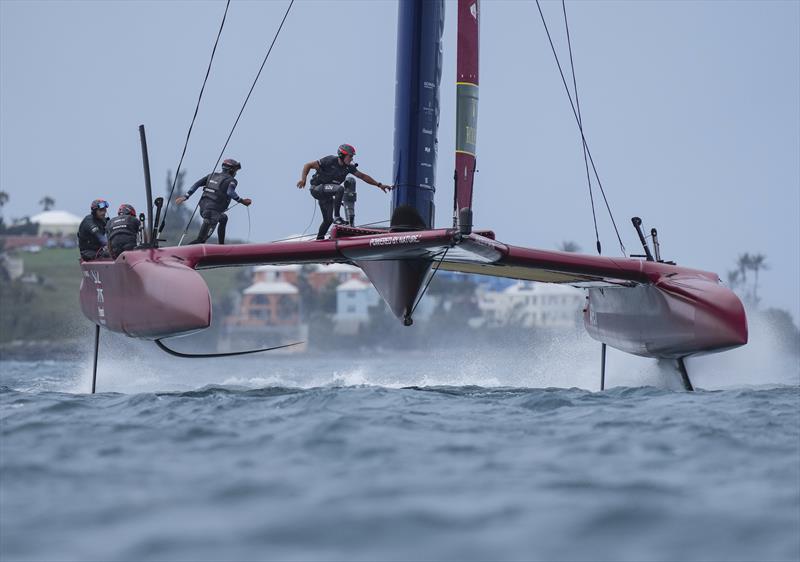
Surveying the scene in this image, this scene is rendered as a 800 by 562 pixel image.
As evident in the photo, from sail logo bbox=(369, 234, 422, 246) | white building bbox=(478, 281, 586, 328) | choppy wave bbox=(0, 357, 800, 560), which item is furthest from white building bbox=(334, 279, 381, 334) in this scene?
choppy wave bbox=(0, 357, 800, 560)

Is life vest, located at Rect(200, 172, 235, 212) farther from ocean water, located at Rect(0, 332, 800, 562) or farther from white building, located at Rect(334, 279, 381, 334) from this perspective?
white building, located at Rect(334, 279, 381, 334)

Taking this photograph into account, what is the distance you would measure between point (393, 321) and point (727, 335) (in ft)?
213

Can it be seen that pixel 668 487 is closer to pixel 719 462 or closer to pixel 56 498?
pixel 719 462

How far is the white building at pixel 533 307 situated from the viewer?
75.3 metres

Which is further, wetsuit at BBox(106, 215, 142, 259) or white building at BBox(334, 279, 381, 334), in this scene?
white building at BBox(334, 279, 381, 334)

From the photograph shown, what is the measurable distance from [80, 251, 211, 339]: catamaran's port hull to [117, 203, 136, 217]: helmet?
42cm

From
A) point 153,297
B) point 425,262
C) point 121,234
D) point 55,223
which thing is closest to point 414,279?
point 425,262

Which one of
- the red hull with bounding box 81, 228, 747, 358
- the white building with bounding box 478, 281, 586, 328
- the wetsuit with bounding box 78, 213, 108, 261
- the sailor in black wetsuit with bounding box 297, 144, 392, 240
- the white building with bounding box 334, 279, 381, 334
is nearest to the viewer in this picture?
the red hull with bounding box 81, 228, 747, 358

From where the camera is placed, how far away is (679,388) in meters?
8.54

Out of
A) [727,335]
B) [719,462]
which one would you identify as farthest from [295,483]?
[727,335]

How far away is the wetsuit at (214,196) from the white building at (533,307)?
66142 millimetres

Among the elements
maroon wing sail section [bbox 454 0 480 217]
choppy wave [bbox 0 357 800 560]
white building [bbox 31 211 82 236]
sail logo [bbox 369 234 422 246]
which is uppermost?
white building [bbox 31 211 82 236]

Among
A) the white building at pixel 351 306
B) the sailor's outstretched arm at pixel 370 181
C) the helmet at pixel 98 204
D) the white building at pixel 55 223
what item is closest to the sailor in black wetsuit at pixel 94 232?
the helmet at pixel 98 204

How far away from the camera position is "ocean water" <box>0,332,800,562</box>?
2715mm
